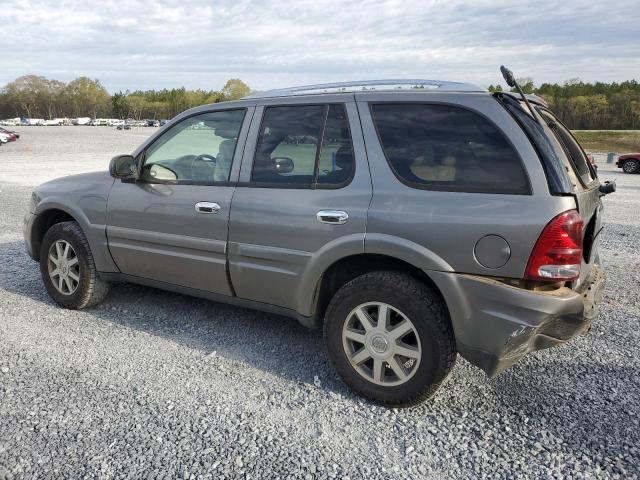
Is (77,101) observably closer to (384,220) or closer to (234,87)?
(234,87)

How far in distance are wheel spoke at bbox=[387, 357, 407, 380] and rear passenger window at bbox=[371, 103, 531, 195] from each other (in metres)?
1.04

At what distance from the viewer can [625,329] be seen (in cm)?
439

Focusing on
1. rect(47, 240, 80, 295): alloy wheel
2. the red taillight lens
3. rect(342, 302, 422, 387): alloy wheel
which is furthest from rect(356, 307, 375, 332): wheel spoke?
rect(47, 240, 80, 295): alloy wheel

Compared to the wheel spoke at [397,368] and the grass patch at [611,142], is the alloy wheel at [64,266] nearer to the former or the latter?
the wheel spoke at [397,368]

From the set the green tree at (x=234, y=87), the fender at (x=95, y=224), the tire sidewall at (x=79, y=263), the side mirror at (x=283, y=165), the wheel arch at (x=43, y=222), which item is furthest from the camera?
the green tree at (x=234, y=87)

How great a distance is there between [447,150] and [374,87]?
74 centimetres

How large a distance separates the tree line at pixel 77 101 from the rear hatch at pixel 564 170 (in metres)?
143

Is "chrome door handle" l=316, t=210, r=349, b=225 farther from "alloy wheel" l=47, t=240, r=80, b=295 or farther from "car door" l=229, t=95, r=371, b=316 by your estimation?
"alloy wheel" l=47, t=240, r=80, b=295

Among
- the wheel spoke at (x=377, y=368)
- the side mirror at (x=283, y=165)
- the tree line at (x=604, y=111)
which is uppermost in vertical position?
the tree line at (x=604, y=111)

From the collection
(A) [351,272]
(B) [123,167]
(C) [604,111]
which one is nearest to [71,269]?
(B) [123,167]

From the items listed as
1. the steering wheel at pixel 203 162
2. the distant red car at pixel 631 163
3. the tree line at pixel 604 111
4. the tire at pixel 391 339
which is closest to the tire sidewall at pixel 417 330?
the tire at pixel 391 339

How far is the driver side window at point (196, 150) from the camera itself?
391cm

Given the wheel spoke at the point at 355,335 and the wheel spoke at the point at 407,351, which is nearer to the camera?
the wheel spoke at the point at 407,351

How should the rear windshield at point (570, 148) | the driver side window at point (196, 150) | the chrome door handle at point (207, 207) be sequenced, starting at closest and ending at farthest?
the rear windshield at point (570, 148) → the chrome door handle at point (207, 207) → the driver side window at point (196, 150)
